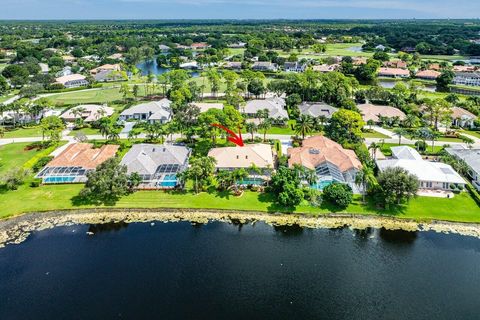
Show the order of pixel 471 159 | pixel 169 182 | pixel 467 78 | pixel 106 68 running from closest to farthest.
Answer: pixel 169 182 < pixel 471 159 < pixel 467 78 < pixel 106 68

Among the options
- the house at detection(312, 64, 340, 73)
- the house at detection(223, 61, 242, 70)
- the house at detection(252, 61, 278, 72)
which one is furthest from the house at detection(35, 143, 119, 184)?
the house at detection(252, 61, 278, 72)

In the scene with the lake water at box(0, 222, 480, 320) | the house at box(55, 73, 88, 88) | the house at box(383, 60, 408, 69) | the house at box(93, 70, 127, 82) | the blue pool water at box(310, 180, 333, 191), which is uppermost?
the house at box(383, 60, 408, 69)

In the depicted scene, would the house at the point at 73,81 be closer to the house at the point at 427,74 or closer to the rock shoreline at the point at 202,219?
the rock shoreline at the point at 202,219

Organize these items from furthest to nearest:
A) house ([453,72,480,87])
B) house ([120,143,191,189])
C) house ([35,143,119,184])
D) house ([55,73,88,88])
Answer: house ([453,72,480,87])
house ([55,73,88,88])
house ([35,143,119,184])
house ([120,143,191,189])

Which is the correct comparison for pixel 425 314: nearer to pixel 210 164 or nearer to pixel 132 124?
pixel 210 164

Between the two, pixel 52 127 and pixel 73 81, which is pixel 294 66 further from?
pixel 52 127

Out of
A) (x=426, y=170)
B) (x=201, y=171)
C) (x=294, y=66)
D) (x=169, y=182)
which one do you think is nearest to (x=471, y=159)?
(x=426, y=170)

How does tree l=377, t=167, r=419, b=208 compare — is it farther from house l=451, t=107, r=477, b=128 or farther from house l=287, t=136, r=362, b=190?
house l=451, t=107, r=477, b=128
